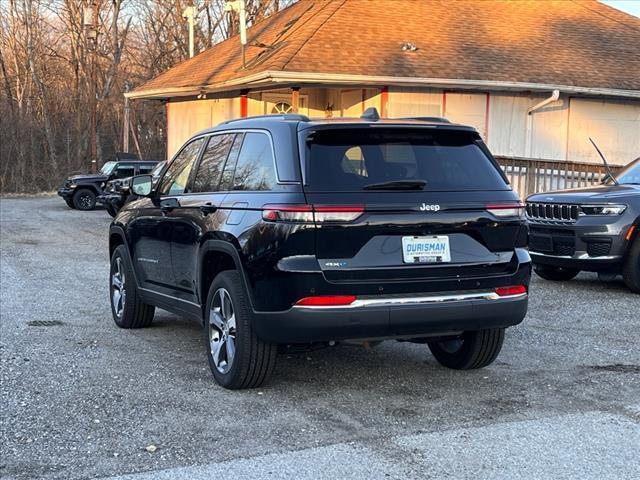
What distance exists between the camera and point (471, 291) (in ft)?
17.6

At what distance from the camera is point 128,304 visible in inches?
305

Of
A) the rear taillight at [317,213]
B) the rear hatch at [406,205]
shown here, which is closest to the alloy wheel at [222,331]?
the rear taillight at [317,213]

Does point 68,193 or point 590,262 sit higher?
point 590,262

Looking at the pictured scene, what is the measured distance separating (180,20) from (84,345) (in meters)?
34.0

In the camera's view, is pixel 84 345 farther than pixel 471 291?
Yes

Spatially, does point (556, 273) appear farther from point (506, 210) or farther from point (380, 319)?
point (380, 319)

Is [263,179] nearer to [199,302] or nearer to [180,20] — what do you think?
[199,302]

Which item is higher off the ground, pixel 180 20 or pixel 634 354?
pixel 180 20

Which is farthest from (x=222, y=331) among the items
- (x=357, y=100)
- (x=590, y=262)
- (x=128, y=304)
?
(x=357, y=100)

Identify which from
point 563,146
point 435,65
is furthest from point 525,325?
point 563,146

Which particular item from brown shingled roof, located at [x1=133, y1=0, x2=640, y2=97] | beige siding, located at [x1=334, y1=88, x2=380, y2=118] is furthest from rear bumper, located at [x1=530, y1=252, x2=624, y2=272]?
beige siding, located at [x1=334, y1=88, x2=380, y2=118]

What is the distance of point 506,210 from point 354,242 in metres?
1.11

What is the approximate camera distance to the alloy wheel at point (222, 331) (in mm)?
5676

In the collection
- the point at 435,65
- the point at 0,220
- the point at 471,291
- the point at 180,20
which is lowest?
the point at 0,220
